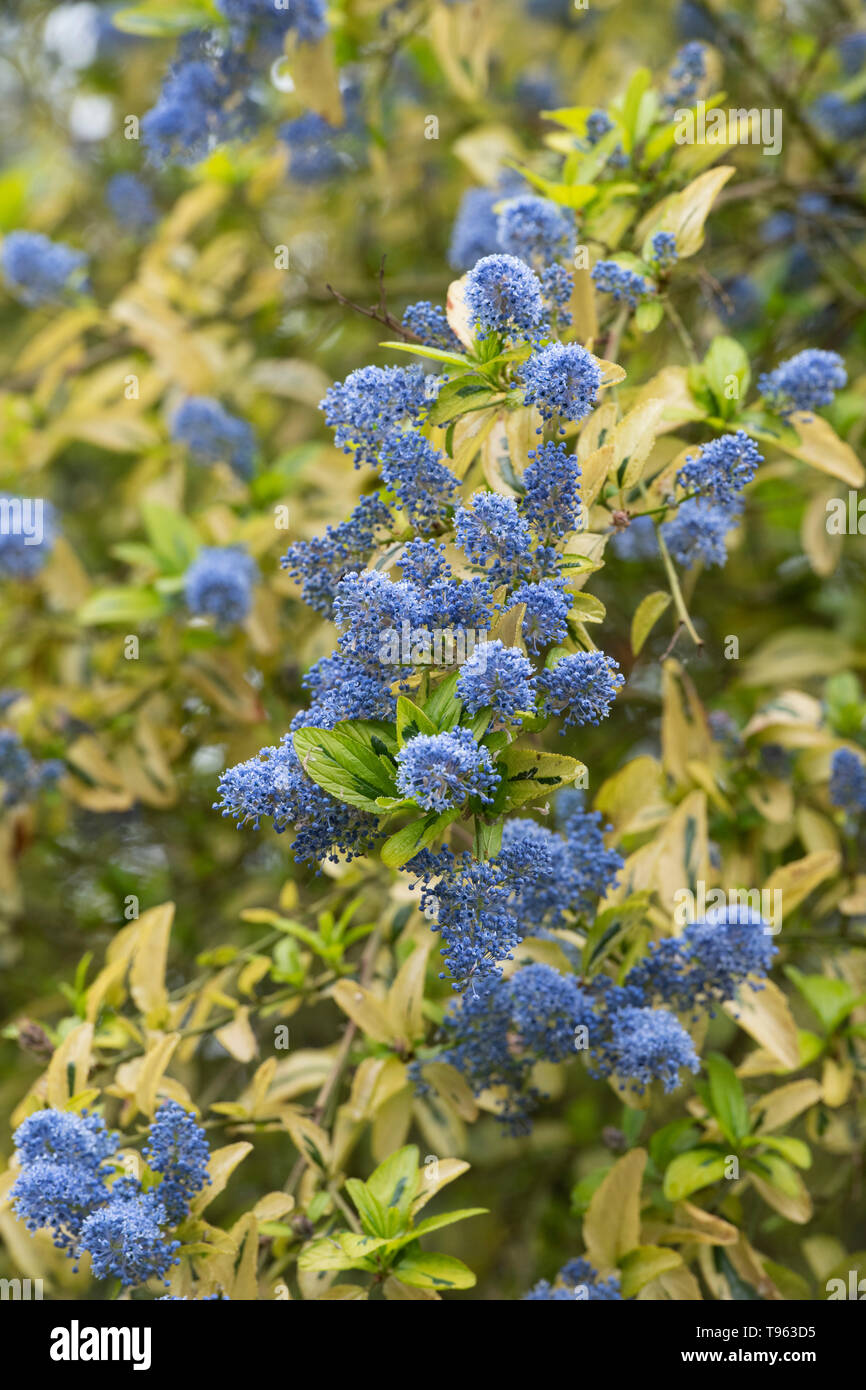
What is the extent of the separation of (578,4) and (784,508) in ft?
3.03

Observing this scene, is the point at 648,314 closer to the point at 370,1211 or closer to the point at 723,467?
the point at 723,467

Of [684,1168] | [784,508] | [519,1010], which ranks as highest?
[784,508]

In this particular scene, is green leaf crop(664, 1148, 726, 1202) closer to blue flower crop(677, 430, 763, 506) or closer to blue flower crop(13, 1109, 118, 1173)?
blue flower crop(13, 1109, 118, 1173)

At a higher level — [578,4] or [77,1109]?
[578,4]

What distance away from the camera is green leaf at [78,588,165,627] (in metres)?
1.86

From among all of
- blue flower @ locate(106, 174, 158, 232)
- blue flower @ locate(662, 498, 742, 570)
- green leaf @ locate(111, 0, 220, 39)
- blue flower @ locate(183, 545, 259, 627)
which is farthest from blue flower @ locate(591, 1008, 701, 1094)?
blue flower @ locate(106, 174, 158, 232)

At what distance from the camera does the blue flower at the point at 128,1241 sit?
1056 millimetres

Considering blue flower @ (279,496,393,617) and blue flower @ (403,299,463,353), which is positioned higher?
Result: blue flower @ (403,299,463,353)

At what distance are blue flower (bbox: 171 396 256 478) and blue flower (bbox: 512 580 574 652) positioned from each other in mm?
1168
